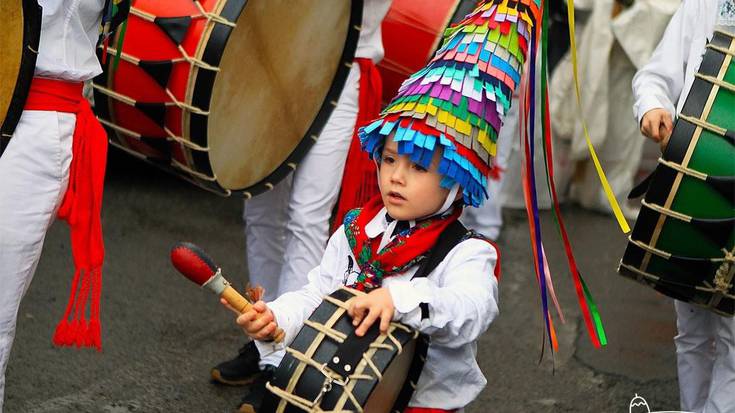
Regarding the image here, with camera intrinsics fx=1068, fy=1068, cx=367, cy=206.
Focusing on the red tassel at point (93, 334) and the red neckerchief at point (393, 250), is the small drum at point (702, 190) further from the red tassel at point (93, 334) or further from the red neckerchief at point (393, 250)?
the red tassel at point (93, 334)

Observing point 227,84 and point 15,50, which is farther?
point 227,84

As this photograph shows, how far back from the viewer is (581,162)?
6914 mm

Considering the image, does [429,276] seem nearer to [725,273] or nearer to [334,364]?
[334,364]

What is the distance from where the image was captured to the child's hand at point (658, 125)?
3025 mm

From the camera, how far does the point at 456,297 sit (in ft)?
7.70

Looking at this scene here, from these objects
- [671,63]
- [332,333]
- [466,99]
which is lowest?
[332,333]

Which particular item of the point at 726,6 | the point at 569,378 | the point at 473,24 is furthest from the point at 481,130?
the point at 569,378

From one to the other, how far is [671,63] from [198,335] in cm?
213

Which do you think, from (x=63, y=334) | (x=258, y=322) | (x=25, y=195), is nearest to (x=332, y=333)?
(x=258, y=322)

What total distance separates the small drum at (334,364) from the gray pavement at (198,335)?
1488 mm

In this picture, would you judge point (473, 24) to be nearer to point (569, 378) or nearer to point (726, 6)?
point (726, 6)

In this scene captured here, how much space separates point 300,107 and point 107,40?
75 centimetres

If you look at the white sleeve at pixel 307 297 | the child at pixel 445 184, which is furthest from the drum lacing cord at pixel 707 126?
the white sleeve at pixel 307 297

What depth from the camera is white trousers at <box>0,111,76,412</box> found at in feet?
8.94
